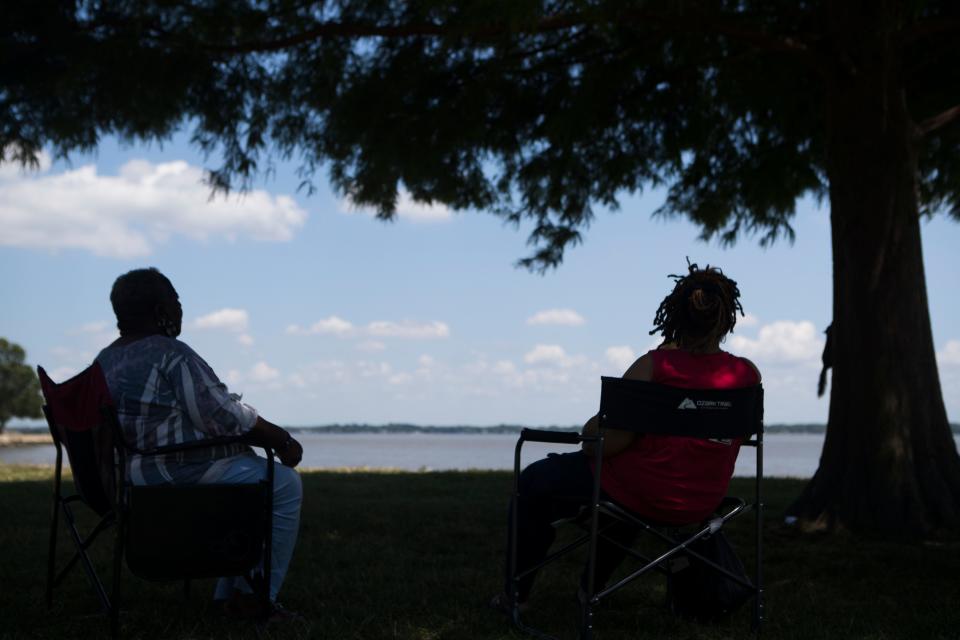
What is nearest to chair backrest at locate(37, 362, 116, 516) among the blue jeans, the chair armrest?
the blue jeans

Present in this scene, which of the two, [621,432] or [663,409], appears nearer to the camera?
[663,409]

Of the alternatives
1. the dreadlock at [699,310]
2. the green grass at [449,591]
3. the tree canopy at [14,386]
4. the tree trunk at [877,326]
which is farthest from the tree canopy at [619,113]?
the tree canopy at [14,386]

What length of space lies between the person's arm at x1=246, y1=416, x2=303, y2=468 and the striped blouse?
0.03m

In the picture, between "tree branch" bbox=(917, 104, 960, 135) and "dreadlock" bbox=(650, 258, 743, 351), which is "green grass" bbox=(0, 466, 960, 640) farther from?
"tree branch" bbox=(917, 104, 960, 135)

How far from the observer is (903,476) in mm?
5559

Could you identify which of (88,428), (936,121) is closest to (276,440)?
(88,428)

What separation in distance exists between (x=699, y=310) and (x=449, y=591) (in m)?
1.50

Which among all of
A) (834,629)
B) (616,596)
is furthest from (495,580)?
(834,629)

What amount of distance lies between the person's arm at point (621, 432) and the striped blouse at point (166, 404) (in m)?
1.03

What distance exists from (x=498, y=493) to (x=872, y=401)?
10.4 ft

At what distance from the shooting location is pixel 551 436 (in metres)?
3.10

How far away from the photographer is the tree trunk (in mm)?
5570

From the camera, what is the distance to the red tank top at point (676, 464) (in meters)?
3.12

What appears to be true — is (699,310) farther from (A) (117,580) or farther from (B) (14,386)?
(B) (14,386)
